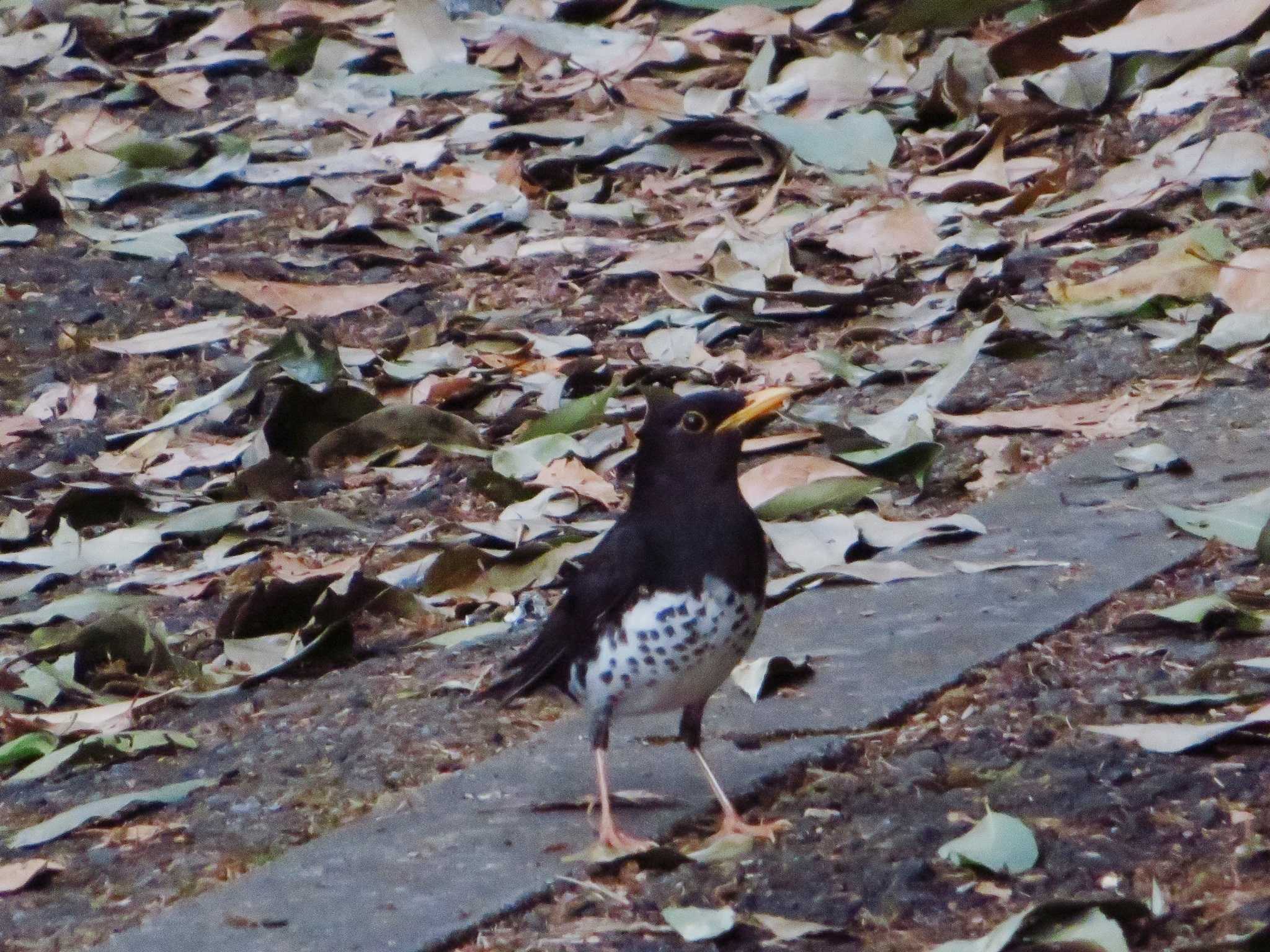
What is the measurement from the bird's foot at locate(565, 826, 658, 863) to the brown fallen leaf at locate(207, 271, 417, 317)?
4.26 m

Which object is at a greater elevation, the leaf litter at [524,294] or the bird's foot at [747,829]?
the bird's foot at [747,829]

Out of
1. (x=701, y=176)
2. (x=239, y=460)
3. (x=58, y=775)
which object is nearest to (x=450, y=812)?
(x=58, y=775)

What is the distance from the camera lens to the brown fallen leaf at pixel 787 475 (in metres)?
5.41

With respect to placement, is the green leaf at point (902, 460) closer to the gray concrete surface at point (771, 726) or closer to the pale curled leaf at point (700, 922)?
the gray concrete surface at point (771, 726)

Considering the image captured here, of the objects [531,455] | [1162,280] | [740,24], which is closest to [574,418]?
[531,455]

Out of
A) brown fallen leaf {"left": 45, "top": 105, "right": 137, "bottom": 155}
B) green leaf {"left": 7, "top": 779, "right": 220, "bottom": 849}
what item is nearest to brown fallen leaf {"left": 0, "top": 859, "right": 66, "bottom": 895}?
green leaf {"left": 7, "top": 779, "right": 220, "bottom": 849}

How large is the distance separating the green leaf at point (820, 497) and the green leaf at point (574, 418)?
32.3 inches

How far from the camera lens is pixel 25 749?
442 cm

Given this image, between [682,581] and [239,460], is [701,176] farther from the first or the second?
[682,581]

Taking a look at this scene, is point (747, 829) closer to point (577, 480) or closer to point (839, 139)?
point (577, 480)

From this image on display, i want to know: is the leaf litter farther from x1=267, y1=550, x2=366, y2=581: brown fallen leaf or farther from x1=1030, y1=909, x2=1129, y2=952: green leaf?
x1=1030, y1=909, x2=1129, y2=952: green leaf

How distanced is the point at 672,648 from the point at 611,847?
16.4 inches

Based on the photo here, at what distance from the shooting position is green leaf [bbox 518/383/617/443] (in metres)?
6.02

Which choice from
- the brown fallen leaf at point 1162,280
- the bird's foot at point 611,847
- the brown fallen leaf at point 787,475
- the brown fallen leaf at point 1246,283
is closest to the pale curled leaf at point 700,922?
the bird's foot at point 611,847
